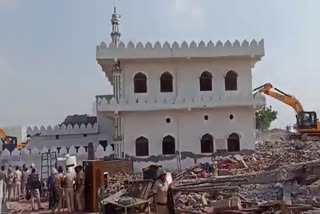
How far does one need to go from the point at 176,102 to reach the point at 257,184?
14803 mm

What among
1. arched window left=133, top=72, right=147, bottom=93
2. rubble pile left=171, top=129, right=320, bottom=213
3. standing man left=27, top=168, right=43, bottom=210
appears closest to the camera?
rubble pile left=171, top=129, right=320, bottom=213

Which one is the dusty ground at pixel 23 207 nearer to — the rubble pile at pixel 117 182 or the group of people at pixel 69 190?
the group of people at pixel 69 190

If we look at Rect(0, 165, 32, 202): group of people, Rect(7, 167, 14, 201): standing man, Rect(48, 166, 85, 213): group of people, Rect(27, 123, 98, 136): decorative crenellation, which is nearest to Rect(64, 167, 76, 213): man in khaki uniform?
Rect(48, 166, 85, 213): group of people

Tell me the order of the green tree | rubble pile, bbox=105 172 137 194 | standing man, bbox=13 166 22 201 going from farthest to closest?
1. the green tree
2. standing man, bbox=13 166 22 201
3. rubble pile, bbox=105 172 137 194

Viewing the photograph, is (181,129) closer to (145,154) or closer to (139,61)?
(145,154)

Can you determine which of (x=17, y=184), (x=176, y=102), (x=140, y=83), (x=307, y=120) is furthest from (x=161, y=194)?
(x=307, y=120)

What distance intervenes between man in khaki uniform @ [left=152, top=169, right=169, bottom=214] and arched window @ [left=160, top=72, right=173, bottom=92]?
51.7 ft

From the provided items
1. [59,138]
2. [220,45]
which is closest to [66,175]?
[220,45]

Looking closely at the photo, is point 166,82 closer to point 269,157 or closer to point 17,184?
point 269,157

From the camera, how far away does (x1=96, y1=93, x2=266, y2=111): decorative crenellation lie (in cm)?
2562

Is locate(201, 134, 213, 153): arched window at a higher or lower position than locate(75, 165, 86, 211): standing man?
higher

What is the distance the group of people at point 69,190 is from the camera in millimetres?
16031

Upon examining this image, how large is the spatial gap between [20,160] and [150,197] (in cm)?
1625

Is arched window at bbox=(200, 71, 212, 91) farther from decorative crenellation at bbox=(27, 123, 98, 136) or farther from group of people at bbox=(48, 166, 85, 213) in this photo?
group of people at bbox=(48, 166, 85, 213)
